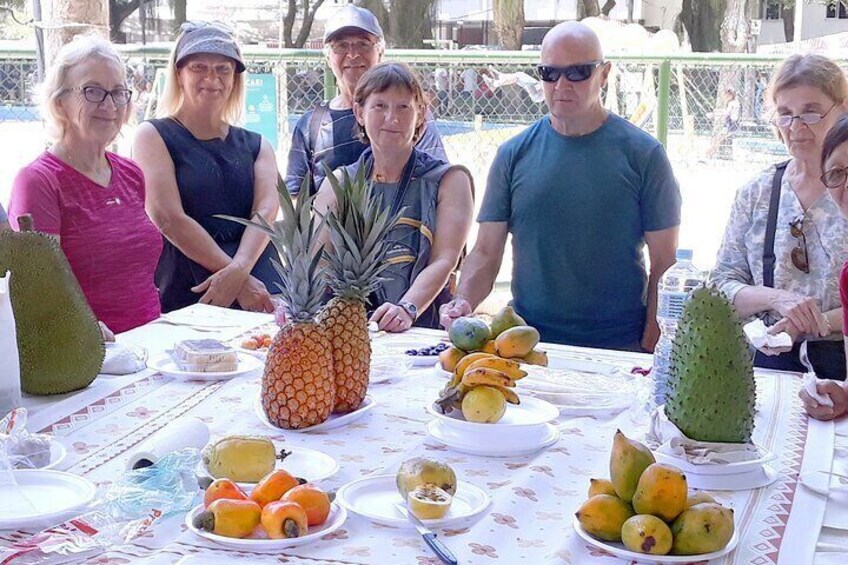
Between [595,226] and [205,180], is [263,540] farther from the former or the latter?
[205,180]

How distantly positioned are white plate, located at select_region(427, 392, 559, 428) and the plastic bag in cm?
51

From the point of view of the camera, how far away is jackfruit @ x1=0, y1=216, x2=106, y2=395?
7.17 ft

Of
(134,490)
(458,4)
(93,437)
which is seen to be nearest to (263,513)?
(134,490)

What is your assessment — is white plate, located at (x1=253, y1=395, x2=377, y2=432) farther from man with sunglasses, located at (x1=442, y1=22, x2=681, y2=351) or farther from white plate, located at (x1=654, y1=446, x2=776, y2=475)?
man with sunglasses, located at (x1=442, y1=22, x2=681, y2=351)

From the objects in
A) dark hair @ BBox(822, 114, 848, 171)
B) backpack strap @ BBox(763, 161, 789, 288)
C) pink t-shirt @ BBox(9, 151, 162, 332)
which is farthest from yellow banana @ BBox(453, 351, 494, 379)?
pink t-shirt @ BBox(9, 151, 162, 332)

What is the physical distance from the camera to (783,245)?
3205 mm

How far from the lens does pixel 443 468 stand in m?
1.62

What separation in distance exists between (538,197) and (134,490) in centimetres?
229

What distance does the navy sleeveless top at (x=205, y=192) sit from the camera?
12.4ft

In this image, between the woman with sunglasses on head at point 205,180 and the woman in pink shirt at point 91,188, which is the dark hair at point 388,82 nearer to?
the woman with sunglasses on head at point 205,180

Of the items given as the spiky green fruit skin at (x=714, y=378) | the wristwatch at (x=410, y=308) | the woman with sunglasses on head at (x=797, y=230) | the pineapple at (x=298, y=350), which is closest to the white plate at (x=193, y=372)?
the pineapple at (x=298, y=350)

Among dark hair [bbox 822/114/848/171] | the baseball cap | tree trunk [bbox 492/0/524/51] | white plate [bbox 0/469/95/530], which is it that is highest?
tree trunk [bbox 492/0/524/51]

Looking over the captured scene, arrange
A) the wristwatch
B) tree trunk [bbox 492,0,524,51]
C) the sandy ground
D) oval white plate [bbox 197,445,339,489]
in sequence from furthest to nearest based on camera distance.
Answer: tree trunk [bbox 492,0,524,51] → the sandy ground → the wristwatch → oval white plate [bbox 197,445,339,489]

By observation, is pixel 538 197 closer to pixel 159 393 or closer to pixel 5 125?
pixel 159 393
